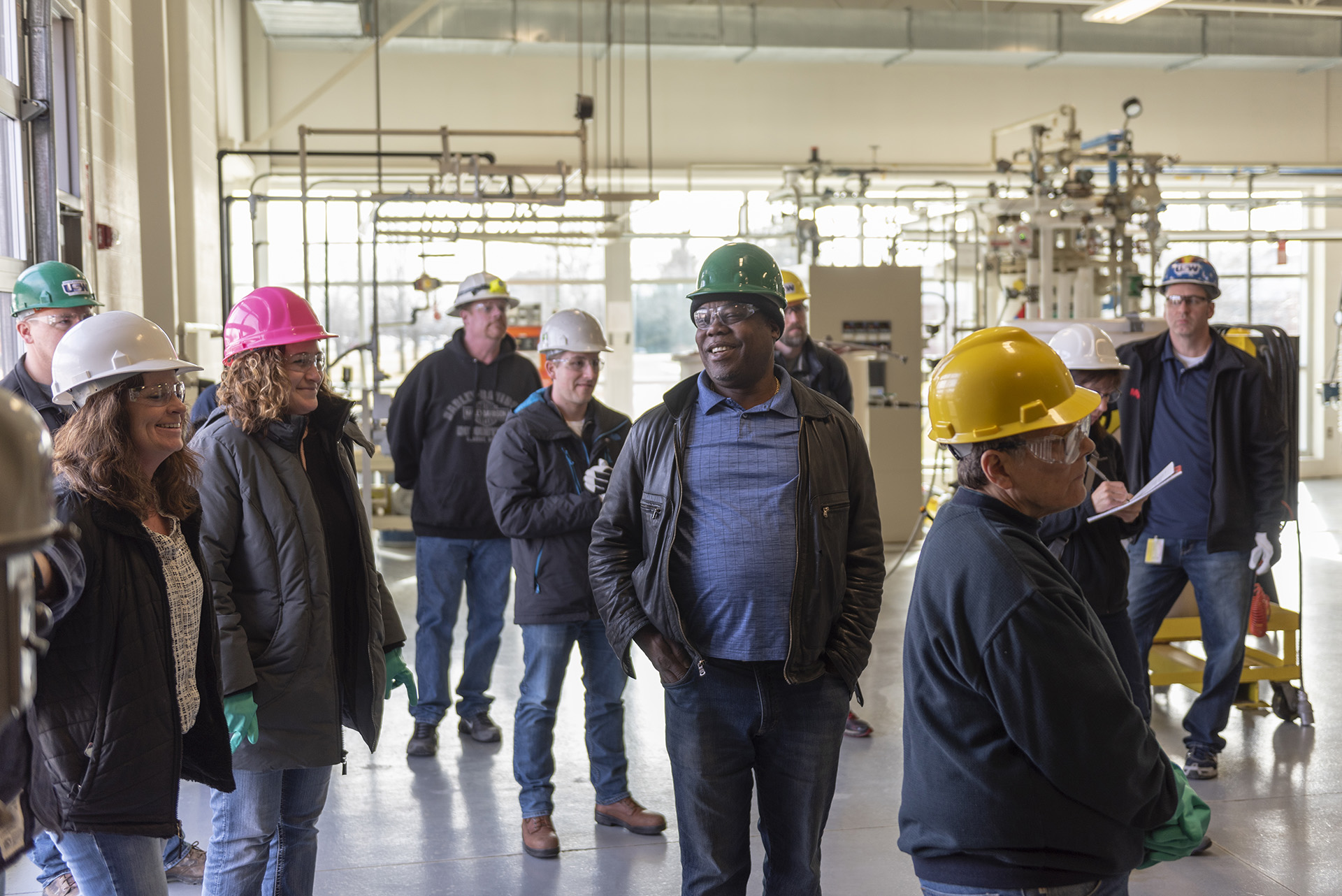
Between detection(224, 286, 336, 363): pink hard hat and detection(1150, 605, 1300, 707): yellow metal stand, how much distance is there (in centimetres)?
353

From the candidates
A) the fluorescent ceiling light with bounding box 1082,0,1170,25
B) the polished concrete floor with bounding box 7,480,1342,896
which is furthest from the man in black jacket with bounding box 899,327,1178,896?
the fluorescent ceiling light with bounding box 1082,0,1170,25

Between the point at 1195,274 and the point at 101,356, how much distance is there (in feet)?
11.4

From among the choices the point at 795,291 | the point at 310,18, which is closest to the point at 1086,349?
the point at 795,291


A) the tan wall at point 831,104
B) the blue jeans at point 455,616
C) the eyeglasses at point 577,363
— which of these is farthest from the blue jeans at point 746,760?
the tan wall at point 831,104

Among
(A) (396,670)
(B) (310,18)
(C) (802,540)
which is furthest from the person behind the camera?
(B) (310,18)

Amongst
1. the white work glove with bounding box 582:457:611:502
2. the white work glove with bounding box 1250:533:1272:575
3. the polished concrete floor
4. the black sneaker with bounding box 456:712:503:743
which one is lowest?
the polished concrete floor

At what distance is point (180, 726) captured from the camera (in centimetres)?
191

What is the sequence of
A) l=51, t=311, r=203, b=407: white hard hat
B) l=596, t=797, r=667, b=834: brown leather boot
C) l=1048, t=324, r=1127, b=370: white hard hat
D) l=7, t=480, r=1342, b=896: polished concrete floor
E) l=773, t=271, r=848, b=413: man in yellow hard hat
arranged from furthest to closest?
1. l=773, t=271, r=848, b=413: man in yellow hard hat
2. l=596, t=797, r=667, b=834: brown leather boot
3. l=1048, t=324, r=1127, b=370: white hard hat
4. l=7, t=480, r=1342, b=896: polished concrete floor
5. l=51, t=311, r=203, b=407: white hard hat

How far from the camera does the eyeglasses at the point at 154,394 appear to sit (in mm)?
1978

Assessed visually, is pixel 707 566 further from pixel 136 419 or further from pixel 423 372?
pixel 423 372

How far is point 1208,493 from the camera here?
397 centimetres

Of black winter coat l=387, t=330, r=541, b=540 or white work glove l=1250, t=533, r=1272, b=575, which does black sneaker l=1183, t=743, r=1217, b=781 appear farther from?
black winter coat l=387, t=330, r=541, b=540

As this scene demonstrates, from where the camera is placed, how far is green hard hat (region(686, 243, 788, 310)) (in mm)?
2381

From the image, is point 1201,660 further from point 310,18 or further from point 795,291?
point 310,18
